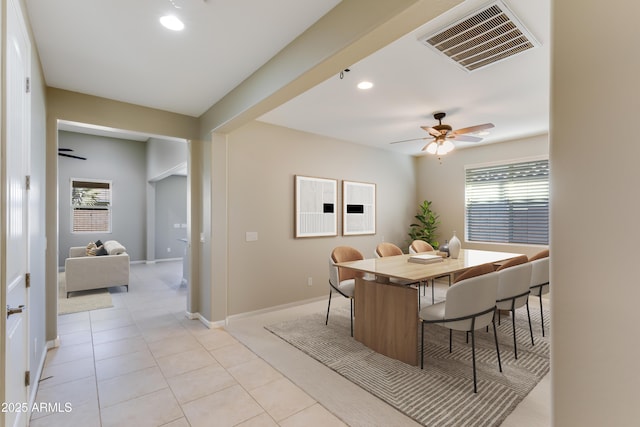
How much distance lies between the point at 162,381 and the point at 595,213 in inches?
117

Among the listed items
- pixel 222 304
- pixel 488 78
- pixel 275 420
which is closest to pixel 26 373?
pixel 275 420

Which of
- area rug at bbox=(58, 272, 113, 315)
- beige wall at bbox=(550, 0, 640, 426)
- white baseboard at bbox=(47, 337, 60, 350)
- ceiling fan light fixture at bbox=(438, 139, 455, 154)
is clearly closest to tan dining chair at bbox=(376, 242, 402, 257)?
ceiling fan light fixture at bbox=(438, 139, 455, 154)

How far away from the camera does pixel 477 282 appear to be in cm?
235

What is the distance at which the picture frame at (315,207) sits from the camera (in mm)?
4645

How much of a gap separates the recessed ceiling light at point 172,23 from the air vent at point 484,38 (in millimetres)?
1720

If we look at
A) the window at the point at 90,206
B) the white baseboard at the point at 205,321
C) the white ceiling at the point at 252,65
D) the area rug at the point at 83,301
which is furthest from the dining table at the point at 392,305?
the window at the point at 90,206

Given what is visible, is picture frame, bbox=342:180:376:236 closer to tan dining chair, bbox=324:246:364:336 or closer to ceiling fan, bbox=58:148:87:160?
tan dining chair, bbox=324:246:364:336

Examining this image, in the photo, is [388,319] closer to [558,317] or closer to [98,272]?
[558,317]

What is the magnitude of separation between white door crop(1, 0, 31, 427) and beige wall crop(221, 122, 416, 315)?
2031 millimetres

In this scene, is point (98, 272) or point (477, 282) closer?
point (477, 282)

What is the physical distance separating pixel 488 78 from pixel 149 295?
5762mm

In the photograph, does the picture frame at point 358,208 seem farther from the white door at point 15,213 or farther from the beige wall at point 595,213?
the beige wall at point 595,213

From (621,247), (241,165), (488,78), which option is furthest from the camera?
(241,165)

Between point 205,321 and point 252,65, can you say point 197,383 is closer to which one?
point 205,321
